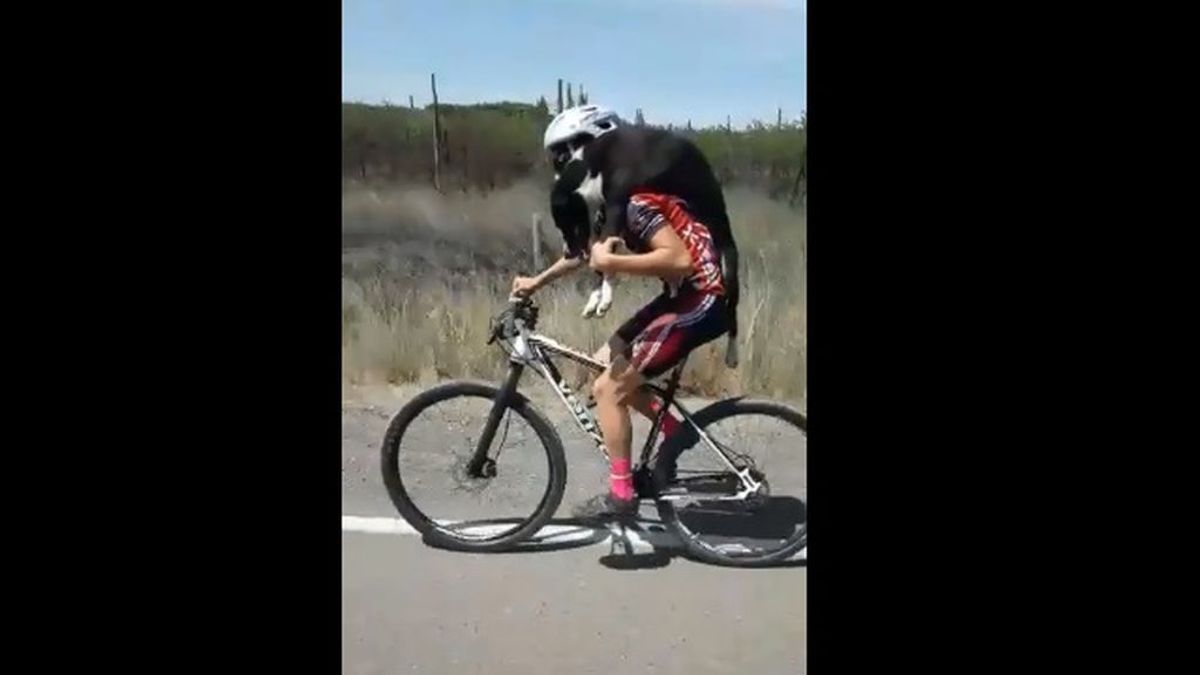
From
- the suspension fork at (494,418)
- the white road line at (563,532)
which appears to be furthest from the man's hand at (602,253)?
the white road line at (563,532)

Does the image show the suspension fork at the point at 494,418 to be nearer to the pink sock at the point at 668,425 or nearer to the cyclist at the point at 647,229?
the cyclist at the point at 647,229

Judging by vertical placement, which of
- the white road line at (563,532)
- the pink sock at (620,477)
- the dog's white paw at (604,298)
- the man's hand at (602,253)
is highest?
the man's hand at (602,253)

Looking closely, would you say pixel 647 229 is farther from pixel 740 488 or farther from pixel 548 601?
pixel 548 601

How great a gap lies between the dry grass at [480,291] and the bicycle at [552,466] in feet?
0.12

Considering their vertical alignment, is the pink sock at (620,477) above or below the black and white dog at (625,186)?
below

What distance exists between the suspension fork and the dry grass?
1.1 inches

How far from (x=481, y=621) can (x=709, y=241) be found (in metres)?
0.83

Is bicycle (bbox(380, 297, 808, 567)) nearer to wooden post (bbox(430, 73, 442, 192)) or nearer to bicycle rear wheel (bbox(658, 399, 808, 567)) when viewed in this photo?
bicycle rear wheel (bbox(658, 399, 808, 567))

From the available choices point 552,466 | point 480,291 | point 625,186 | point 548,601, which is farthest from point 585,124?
point 548,601

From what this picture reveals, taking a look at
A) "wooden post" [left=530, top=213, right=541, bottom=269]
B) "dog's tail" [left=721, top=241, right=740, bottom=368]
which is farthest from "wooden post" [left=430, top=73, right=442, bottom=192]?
"dog's tail" [left=721, top=241, right=740, bottom=368]

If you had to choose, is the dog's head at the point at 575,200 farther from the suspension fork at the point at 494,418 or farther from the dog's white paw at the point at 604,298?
the suspension fork at the point at 494,418

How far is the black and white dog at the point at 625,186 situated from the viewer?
7.72ft

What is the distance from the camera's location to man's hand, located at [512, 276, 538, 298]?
7.86 feet
